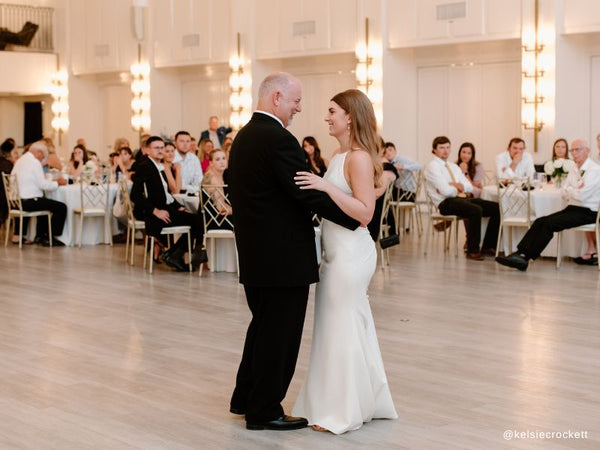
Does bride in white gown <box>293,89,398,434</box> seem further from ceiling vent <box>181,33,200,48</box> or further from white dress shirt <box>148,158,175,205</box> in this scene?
ceiling vent <box>181,33,200,48</box>

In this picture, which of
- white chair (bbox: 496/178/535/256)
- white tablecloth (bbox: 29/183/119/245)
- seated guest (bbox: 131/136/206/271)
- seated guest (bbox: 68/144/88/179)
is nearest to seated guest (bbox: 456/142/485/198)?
white chair (bbox: 496/178/535/256)

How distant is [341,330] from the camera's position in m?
4.17

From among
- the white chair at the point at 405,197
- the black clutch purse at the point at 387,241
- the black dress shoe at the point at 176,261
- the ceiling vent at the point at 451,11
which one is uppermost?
the ceiling vent at the point at 451,11

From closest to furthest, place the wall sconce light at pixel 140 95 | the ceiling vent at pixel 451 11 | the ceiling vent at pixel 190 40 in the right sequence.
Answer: the ceiling vent at pixel 451 11 → the ceiling vent at pixel 190 40 → the wall sconce light at pixel 140 95

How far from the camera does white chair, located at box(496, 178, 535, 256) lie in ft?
32.7

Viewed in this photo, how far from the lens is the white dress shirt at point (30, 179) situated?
38.9ft

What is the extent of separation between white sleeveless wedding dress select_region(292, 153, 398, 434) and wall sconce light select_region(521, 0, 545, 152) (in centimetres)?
1007

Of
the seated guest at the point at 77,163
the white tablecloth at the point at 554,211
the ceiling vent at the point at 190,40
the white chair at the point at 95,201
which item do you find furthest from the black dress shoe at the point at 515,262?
the ceiling vent at the point at 190,40

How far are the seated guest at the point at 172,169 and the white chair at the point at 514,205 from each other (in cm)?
337

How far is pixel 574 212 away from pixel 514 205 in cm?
80

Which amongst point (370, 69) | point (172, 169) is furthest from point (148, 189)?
point (370, 69)

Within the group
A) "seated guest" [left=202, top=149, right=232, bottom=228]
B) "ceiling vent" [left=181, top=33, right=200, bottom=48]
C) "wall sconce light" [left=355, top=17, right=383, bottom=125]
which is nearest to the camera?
"seated guest" [left=202, top=149, right=232, bottom=228]

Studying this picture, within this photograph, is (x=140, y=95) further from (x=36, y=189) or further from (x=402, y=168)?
(x=402, y=168)

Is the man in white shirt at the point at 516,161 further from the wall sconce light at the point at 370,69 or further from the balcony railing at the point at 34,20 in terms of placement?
the balcony railing at the point at 34,20
